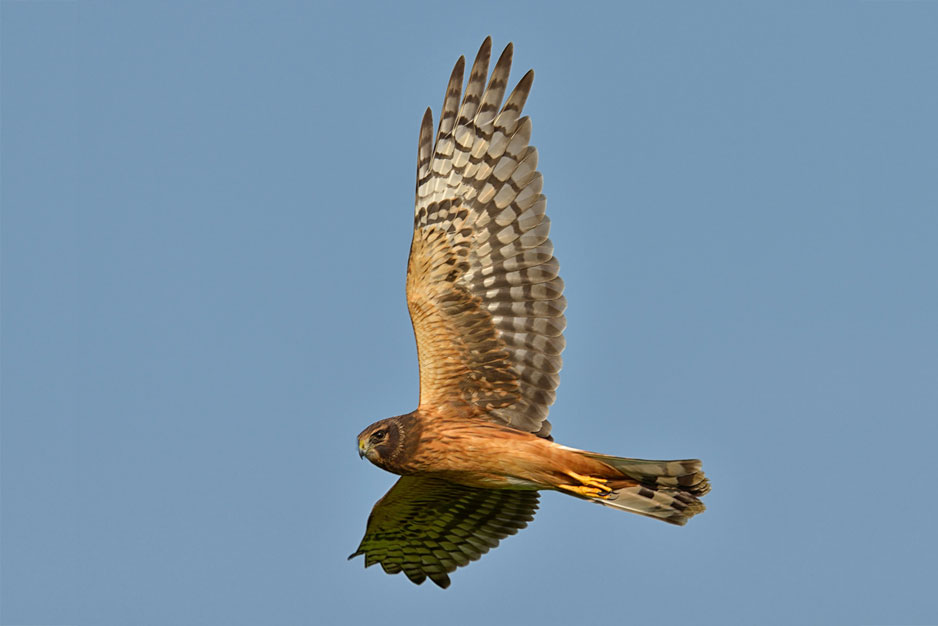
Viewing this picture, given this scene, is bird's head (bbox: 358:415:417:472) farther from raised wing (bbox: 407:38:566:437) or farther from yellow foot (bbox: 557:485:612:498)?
yellow foot (bbox: 557:485:612:498)

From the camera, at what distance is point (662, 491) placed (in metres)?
10.6

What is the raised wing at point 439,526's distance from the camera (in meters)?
12.3

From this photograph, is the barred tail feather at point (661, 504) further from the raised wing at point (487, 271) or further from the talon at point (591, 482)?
the raised wing at point (487, 271)

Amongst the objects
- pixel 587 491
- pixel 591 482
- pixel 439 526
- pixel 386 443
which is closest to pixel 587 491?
pixel 587 491

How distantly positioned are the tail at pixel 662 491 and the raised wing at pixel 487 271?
36.5 inches

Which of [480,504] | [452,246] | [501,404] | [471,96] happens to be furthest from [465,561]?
[471,96]

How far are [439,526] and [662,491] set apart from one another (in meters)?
2.81

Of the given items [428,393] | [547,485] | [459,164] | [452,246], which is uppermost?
[459,164]

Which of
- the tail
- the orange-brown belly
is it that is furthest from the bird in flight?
the tail

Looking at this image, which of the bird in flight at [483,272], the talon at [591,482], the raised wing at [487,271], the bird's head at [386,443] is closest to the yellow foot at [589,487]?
the talon at [591,482]

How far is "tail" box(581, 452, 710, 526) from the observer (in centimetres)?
1048

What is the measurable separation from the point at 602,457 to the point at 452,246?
2.22m

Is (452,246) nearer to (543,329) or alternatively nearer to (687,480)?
(543,329)

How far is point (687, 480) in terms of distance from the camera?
414 inches
